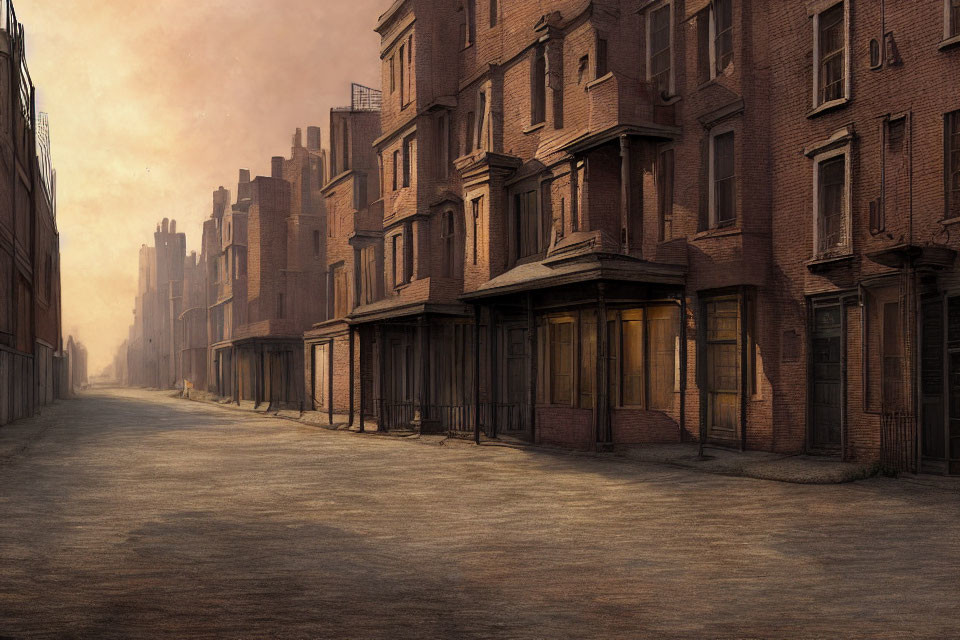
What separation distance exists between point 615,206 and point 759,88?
5073mm

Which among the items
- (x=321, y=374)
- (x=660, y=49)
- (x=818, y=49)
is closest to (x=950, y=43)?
(x=818, y=49)

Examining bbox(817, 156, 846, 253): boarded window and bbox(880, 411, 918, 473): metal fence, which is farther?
bbox(817, 156, 846, 253): boarded window

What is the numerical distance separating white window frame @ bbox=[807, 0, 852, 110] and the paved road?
285 inches

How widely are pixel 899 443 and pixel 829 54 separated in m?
7.54

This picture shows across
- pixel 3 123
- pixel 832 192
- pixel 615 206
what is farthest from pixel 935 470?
pixel 3 123

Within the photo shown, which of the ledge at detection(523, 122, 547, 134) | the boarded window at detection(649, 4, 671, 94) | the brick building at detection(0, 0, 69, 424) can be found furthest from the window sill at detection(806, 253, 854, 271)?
the brick building at detection(0, 0, 69, 424)

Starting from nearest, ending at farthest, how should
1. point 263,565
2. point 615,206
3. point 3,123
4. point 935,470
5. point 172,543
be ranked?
point 263,565, point 172,543, point 935,470, point 615,206, point 3,123

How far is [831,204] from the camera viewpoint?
714 inches

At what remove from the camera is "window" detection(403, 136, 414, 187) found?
109ft

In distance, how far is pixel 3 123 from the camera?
110 ft

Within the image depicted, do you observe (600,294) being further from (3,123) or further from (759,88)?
(3,123)

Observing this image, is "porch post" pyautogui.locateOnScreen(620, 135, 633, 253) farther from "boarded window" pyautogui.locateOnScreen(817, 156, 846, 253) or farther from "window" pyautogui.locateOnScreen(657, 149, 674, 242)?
"boarded window" pyautogui.locateOnScreen(817, 156, 846, 253)

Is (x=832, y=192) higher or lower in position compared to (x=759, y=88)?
lower

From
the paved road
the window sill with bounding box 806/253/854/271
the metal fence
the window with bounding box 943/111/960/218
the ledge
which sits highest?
the ledge
